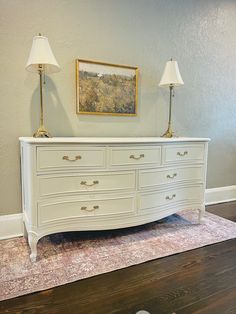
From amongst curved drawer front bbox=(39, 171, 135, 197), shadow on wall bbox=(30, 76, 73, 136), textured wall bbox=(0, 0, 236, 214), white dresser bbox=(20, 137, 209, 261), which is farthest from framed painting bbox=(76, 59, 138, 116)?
curved drawer front bbox=(39, 171, 135, 197)

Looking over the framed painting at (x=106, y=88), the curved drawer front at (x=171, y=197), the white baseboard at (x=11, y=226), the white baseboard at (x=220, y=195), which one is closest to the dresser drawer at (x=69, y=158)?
the curved drawer front at (x=171, y=197)

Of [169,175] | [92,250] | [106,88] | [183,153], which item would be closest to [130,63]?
[106,88]

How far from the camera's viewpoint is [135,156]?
2047 mm

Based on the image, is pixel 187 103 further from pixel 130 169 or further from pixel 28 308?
pixel 28 308

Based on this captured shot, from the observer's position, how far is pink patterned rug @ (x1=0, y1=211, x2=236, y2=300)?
1.57 meters

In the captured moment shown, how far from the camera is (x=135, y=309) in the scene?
132 cm

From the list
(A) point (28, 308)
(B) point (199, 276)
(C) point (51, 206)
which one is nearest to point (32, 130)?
(C) point (51, 206)

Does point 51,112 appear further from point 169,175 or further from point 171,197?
point 171,197

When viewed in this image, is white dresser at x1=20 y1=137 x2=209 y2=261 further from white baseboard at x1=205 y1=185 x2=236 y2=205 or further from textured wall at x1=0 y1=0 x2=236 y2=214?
white baseboard at x1=205 y1=185 x2=236 y2=205

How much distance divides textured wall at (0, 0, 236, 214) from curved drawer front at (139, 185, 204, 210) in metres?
0.77

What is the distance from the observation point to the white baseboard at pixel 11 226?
7.05ft

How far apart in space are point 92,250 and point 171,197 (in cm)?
90

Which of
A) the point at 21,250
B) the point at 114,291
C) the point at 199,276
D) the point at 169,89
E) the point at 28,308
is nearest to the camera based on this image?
the point at 28,308

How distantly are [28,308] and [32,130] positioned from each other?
55.8 inches
